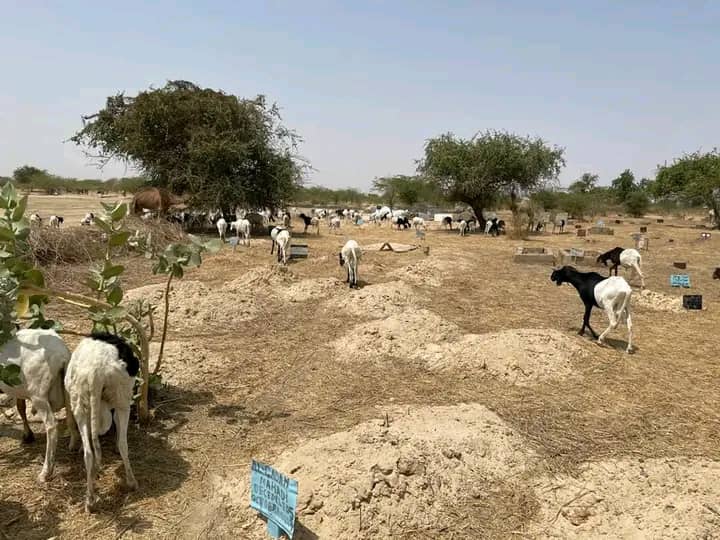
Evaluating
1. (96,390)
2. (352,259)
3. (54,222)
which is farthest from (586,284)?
(54,222)

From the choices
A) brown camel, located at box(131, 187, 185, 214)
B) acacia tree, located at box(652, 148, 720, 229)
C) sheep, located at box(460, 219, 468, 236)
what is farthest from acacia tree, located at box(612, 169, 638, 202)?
brown camel, located at box(131, 187, 185, 214)

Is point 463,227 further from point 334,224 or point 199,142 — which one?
point 199,142

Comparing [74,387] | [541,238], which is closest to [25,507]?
[74,387]

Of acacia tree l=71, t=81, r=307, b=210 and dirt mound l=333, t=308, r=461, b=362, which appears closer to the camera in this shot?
dirt mound l=333, t=308, r=461, b=362

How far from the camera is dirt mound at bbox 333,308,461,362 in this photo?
7.37 meters

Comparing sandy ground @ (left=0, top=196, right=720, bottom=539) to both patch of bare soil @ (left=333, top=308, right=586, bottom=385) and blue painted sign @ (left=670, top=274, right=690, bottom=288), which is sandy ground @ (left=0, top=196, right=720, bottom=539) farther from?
blue painted sign @ (left=670, top=274, right=690, bottom=288)

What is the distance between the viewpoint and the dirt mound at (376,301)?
31.7ft

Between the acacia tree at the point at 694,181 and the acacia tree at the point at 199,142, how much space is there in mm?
30662

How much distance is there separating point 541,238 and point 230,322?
24.3 meters

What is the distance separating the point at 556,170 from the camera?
3394cm

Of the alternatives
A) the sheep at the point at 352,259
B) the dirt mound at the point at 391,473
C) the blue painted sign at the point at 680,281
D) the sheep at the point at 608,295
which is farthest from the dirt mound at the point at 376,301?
the blue painted sign at the point at 680,281

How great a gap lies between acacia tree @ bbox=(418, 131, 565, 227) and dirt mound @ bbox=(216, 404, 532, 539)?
28.9m

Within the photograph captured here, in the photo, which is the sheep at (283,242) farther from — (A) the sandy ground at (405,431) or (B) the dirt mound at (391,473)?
(B) the dirt mound at (391,473)

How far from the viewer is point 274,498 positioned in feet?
11.7
